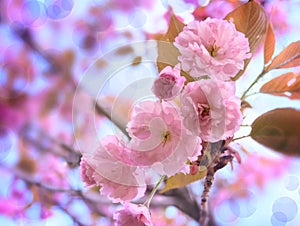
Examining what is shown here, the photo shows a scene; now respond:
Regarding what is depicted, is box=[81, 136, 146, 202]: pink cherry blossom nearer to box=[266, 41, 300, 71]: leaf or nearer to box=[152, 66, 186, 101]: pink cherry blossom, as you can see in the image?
box=[152, 66, 186, 101]: pink cherry blossom

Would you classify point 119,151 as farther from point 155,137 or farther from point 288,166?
point 288,166

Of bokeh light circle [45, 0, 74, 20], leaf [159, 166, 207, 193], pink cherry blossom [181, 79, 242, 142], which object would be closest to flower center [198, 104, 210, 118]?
pink cherry blossom [181, 79, 242, 142]

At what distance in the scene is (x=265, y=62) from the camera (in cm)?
44

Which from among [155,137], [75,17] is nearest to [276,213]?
[155,137]

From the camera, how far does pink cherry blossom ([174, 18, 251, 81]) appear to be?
1.11 ft

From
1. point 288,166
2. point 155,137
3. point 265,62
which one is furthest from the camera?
point 288,166

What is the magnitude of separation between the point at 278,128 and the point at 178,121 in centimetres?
14

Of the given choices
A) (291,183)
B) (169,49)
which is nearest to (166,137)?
(169,49)

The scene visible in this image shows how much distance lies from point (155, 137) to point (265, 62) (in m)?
0.19

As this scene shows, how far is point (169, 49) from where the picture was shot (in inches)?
15.5

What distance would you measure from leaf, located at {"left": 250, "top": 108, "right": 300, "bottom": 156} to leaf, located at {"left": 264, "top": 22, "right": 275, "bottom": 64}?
0.07 m

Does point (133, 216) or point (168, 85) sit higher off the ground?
point (168, 85)

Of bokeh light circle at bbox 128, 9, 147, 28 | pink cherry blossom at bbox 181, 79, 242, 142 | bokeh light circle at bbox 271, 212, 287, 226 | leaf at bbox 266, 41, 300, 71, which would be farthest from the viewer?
bokeh light circle at bbox 128, 9, 147, 28

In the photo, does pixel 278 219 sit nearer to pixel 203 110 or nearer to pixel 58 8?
pixel 203 110
